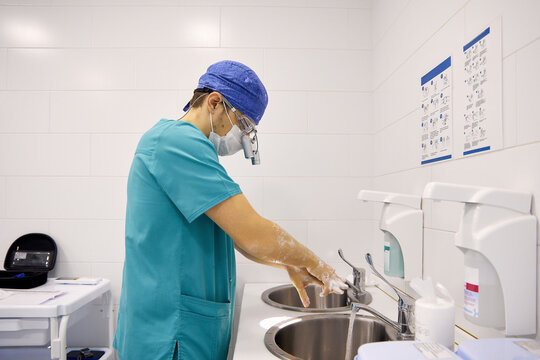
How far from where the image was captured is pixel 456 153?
1.03 metres

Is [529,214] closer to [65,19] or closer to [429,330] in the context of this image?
[429,330]

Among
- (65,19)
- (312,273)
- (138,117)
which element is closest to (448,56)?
(312,273)

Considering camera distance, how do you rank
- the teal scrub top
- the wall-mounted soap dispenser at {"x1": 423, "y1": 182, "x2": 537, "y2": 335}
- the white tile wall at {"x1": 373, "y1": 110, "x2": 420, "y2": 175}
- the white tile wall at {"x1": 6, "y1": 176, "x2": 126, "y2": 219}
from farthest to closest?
the white tile wall at {"x1": 6, "y1": 176, "x2": 126, "y2": 219}
the white tile wall at {"x1": 373, "y1": 110, "x2": 420, "y2": 175}
the teal scrub top
the wall-mounted soap dispenser at {"x1": 423, "y1": 182, "x2": 537, "y2": 335}

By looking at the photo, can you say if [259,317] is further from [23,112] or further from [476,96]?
[23,112]

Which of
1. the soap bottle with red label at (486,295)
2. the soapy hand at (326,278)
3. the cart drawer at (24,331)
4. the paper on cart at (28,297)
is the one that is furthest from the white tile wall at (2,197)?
the soap bottle with red label at (486,295)

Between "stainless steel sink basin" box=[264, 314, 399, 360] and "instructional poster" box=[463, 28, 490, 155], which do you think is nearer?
"instructional poster" box=[463, 28, 490, 155]

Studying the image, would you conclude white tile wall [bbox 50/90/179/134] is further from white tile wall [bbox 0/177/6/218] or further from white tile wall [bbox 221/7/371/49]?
white tile wall [bbox 221/7/371/49]

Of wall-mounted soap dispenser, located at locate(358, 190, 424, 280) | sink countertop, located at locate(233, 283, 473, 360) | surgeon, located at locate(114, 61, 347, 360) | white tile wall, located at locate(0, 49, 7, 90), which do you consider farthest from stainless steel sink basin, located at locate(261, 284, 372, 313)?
white tile wall, located at locate(0, 49, 7, 90)

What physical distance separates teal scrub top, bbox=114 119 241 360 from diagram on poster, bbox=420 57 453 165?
66cm

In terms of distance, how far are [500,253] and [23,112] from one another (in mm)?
2079

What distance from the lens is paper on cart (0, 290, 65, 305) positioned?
4.53 feet

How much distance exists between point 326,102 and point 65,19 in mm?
1388

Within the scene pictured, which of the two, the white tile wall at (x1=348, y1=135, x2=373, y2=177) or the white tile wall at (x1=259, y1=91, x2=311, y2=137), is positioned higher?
the white tile wall at (x1=259, y1=91, x2=311, y2=137)

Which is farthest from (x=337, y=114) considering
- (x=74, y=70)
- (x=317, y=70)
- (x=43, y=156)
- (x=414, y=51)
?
(x=43, y=156)
